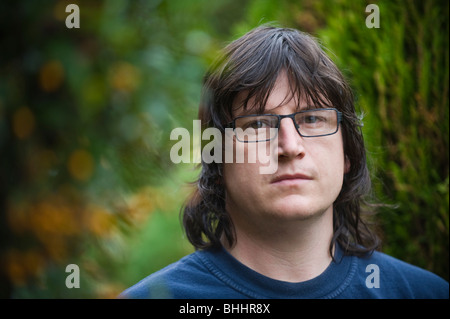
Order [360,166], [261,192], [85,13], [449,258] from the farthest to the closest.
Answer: [449,258] < [360,166] < [261,192] < [85,13]

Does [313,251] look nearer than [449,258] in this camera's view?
Yes

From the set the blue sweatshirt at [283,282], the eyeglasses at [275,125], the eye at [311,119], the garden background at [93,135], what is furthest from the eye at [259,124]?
the garden background at [93,135]

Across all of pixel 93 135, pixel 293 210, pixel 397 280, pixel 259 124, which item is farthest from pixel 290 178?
pixel 93 135

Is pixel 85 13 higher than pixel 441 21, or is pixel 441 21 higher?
pixel 441 21

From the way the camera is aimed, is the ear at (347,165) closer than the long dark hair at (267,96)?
No

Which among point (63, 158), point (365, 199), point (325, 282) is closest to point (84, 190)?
point (63, 158)

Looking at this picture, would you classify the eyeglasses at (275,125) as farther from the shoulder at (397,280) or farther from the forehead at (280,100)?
the shoulder at (397,280)

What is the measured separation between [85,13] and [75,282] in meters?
0.34

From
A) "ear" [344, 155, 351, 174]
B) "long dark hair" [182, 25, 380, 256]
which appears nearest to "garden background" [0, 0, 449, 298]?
"long dark hair" [182, 25, 380, 256]

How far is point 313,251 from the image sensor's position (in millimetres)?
1940

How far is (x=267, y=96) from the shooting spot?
1769mm

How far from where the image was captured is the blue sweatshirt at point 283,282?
1.82 metres

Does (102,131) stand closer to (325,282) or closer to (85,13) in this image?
(85,13)

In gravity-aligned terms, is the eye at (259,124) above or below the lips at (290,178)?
above
